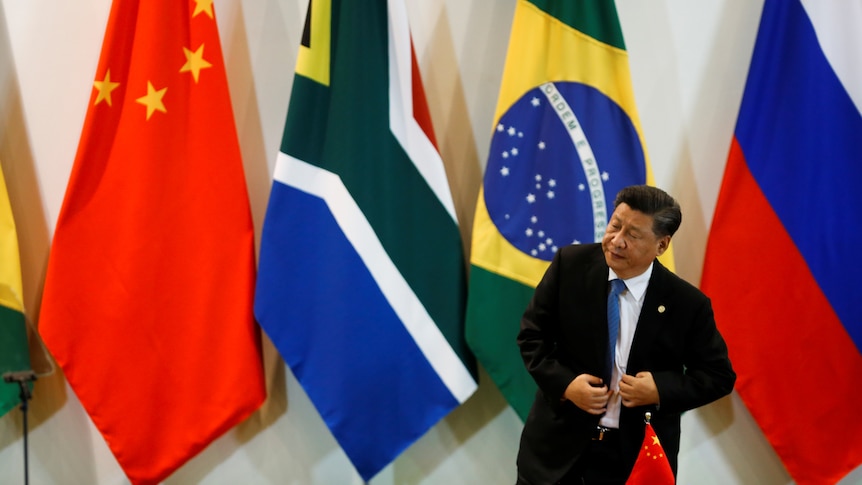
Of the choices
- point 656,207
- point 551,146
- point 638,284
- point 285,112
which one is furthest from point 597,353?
point 285,112

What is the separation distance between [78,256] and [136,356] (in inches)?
14.8

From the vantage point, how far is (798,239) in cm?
266

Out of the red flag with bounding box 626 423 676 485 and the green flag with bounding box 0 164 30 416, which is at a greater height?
the green flag with bounding box 0 164 30 416

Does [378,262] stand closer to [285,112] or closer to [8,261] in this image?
[285,112]

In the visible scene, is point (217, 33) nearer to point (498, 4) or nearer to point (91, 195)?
point (91, 195)

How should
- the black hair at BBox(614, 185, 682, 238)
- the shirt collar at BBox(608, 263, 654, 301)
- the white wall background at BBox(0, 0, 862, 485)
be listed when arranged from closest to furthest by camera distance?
the black hair at BBox(614, 185, 682, 238), the shirt collar at BBox(608, 263, 654, 301), the white wall background at BBox(0, 0, 862, 485)

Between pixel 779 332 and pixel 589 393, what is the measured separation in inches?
47.4

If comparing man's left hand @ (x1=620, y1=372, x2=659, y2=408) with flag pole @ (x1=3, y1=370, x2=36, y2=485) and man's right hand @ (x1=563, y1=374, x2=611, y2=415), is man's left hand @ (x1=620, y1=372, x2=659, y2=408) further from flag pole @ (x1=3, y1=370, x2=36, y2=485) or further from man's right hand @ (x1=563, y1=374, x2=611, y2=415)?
flag pole @ (x1=3, y1=370, x2=36, y2=485)

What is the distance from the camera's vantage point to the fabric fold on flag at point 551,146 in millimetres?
2607

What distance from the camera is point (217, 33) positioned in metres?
2.63

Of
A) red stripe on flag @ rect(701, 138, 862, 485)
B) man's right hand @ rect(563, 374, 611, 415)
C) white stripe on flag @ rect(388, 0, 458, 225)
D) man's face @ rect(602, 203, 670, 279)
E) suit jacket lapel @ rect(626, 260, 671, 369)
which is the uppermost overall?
white stripe on flag @ rect(388, 0, 458, 225)

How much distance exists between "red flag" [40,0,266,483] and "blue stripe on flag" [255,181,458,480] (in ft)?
0.45

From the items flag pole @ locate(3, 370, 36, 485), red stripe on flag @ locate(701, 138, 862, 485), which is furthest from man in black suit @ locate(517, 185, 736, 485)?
flag pole @ locate(3, 370, 36, 485)

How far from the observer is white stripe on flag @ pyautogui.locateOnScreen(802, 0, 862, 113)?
2631 mm
